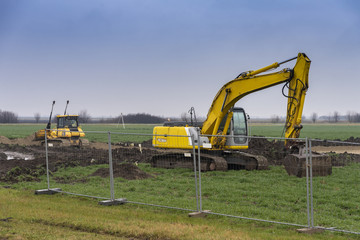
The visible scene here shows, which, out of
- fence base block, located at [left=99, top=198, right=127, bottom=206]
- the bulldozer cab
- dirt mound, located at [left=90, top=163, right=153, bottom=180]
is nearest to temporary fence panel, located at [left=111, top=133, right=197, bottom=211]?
dirt mound, located at [left=90, top=163, right=153, bottom=180]

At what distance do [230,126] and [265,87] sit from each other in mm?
2414

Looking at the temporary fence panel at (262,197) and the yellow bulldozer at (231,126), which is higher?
the yellow bulldozer at (231,126)

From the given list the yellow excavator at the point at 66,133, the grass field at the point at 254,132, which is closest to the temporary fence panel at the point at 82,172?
the yellow excavator at the point at 66,133

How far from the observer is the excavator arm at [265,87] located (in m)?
17.5

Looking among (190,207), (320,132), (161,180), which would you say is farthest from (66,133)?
(320,132)

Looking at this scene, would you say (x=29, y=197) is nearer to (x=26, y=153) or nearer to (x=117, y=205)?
(x=117, y=205)

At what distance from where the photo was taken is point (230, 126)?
1991 cm

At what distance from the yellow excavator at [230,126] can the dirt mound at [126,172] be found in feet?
3.65

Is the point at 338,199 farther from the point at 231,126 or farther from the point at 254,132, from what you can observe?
the point at 254,132

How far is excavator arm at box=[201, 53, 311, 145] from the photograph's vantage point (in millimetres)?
17500

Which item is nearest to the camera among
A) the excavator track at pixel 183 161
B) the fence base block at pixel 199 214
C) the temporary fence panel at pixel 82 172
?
the fence base block at pixel 199 214

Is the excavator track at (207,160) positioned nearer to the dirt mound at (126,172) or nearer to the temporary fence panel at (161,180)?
the temporary fence panel at (161,180)

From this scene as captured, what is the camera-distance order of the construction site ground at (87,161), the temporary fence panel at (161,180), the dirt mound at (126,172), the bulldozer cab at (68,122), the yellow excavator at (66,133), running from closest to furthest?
1. the temporary fence panel at (161,180)
2. the construction site ground at (87,161)
3. the dirt mound at (126,172)
4. the yellow excavator at (66,133)
5. the bulldozer cab at (68,122)

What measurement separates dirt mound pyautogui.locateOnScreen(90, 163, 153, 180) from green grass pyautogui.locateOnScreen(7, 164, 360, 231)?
0.60m
